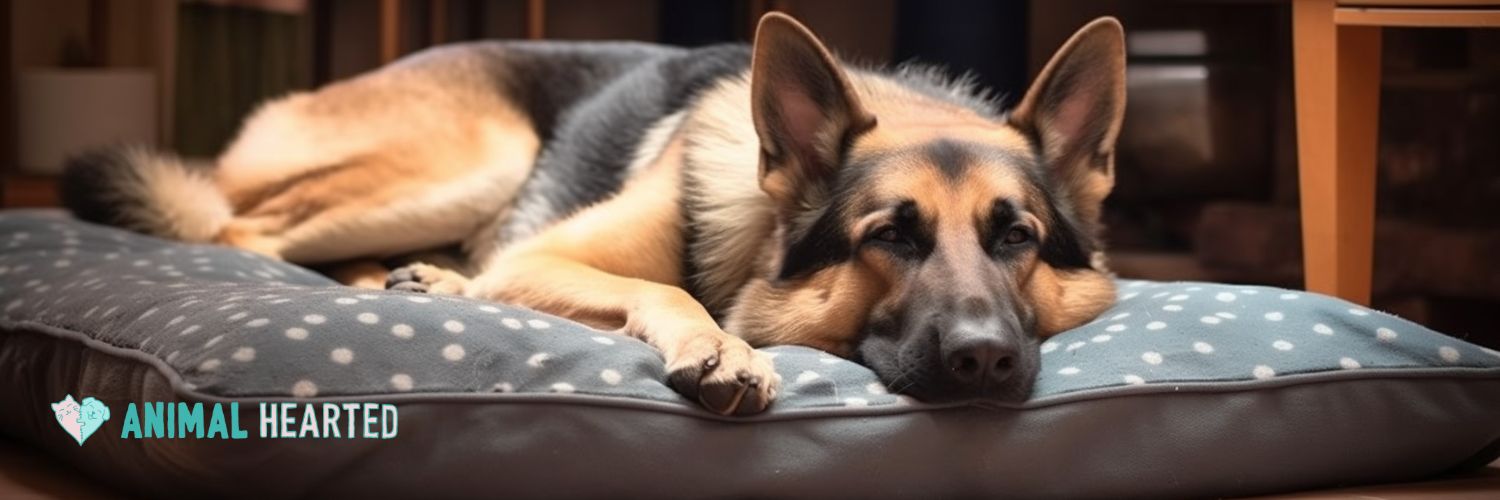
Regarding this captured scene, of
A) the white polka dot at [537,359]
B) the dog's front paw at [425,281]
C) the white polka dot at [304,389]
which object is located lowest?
the dog's front paw at [425,281]

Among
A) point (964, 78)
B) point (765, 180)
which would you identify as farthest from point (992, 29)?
point (765, 180)

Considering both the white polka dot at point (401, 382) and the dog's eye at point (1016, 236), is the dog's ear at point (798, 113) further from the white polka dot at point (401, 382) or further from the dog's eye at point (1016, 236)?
the white polka dot at point (401, 382)

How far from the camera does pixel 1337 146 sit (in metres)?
2.56

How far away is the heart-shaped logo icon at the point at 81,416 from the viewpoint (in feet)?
5.82

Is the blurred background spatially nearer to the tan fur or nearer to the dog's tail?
the dog's tail

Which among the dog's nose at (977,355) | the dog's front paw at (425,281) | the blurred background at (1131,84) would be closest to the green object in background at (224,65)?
the blurred background at (1131,84)

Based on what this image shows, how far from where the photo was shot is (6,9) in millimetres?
5293

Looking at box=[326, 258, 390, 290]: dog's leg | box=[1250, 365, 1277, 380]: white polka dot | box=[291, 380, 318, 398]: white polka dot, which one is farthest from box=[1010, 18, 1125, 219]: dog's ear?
box=[326, 258, 390, 290]: dog's leg

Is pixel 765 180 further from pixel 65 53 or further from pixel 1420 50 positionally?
pixel 65 53

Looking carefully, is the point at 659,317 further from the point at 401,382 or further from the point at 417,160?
the point at 417,160

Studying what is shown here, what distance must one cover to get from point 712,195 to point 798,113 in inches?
10.0

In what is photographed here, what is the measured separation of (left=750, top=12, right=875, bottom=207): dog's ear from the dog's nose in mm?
463

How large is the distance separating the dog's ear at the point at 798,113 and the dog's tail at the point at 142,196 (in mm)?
1466

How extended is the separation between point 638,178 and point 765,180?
51cm
